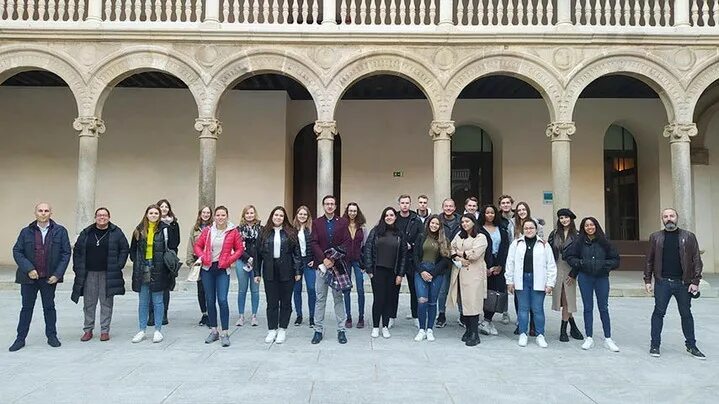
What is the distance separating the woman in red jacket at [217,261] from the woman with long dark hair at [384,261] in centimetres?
181

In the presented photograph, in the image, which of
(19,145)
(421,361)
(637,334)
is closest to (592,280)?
(637,334)

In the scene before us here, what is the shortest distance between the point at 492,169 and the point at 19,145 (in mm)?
14503

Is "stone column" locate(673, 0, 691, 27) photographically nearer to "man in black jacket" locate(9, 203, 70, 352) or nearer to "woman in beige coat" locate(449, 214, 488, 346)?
"woman in beige coat" locate(449, 214, 488, 346)

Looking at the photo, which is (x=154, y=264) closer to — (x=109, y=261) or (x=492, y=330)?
(x=109, y=261)

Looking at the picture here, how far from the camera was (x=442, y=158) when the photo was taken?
11.5m

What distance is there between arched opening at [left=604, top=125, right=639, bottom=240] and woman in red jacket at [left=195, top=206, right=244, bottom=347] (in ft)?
44.9

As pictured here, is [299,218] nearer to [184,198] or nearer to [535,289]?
[535,289]

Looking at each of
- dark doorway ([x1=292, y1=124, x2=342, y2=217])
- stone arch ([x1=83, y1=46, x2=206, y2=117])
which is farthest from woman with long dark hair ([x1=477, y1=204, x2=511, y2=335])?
dark doorway ([x1=292, y1=124, x2=342, y2=217])

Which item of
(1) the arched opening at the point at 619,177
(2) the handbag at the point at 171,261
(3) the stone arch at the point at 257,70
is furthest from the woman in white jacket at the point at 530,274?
(1) the arched opening at the point at 619,177

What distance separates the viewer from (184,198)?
14938 millimetres

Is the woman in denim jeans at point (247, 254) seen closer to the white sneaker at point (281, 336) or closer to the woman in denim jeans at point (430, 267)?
the white sneaker at point (281, 336)

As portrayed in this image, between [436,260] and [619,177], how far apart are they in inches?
481

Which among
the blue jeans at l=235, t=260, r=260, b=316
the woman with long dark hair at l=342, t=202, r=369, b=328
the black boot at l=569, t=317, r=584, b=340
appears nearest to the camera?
the black boot at l=569, t=317, r=584, b=340

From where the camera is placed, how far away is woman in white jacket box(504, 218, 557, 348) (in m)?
6.44
